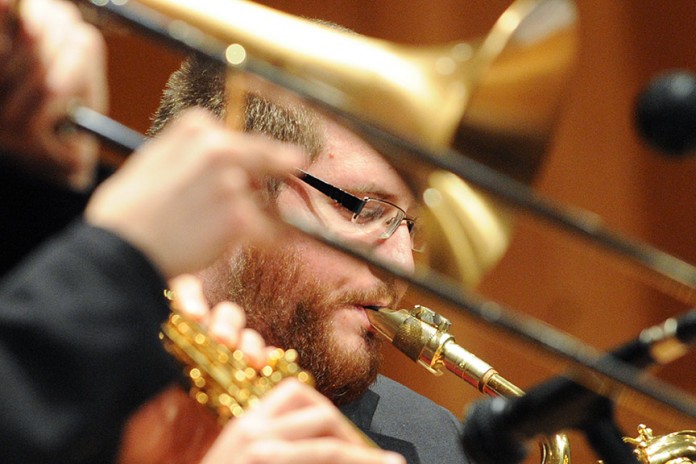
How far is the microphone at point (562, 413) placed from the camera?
2.34ft

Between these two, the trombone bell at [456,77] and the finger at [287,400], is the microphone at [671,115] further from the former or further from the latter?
the finger at [287,400]

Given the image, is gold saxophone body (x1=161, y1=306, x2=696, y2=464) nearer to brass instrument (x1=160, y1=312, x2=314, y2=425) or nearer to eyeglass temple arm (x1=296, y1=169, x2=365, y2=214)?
brass instrument (x1=160, y1=312, x2=314, y2=425)

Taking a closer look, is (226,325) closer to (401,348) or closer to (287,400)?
(287,400)

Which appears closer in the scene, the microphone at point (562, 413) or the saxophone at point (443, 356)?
the microphone at point (562, 413)

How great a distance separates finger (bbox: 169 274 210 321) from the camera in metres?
1.05

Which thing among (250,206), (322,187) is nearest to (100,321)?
(250,206)

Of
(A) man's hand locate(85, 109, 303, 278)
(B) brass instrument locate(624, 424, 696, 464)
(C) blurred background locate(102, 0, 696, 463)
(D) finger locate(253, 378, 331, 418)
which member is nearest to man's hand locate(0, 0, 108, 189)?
(A) man's hand locate(85, 109, 303, 278)

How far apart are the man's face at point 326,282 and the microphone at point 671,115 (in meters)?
0.79

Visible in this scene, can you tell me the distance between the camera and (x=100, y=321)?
591mm

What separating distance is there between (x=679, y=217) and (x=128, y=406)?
2.19 m

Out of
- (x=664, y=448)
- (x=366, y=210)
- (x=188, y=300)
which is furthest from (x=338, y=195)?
(x=664, y=448)

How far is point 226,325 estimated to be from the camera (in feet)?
3.49

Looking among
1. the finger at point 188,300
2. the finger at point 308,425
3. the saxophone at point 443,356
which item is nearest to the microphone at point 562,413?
the finger at point 308,425

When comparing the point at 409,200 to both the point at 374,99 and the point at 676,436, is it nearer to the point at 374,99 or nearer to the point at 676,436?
the point at 676,436
